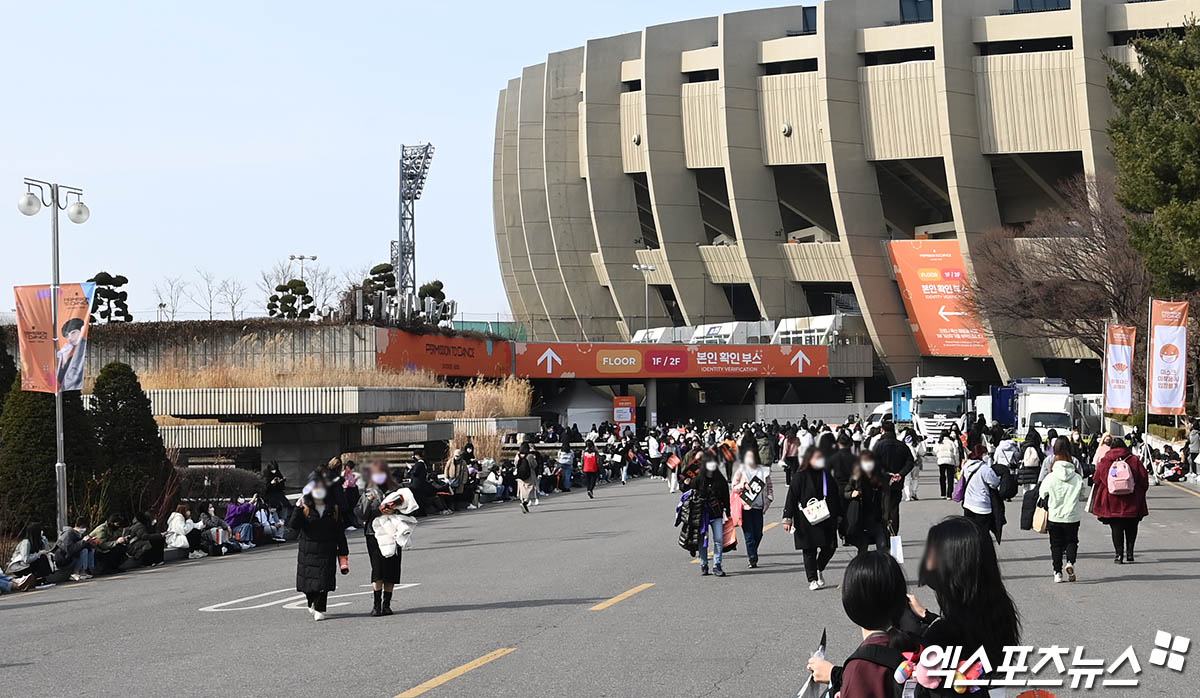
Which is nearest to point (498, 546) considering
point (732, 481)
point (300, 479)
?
point (732, 481)

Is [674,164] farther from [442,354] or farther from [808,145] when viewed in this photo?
[442,354]

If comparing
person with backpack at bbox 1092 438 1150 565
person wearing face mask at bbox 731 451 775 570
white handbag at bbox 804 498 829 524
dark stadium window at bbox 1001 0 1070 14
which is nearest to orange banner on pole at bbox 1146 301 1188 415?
person with backpack at bbox 1092 438 1150 565

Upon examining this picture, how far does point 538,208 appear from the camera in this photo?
86750mm

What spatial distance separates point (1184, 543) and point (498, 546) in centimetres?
969

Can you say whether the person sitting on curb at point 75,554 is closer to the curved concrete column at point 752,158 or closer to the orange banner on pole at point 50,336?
the orange banner on pole at point 50,336

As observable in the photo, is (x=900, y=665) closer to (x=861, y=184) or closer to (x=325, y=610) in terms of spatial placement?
(x=325, y=610)

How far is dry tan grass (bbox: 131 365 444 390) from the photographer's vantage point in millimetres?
33312

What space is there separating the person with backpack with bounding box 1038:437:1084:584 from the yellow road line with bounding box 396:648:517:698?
6.47 meters

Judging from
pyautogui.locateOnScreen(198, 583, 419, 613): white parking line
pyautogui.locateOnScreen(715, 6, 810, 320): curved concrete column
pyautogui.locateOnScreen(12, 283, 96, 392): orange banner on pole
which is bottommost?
pyautogui.locateOnScreen(198, 583, 419, 613): white parking line

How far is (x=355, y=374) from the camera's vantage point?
35562mm

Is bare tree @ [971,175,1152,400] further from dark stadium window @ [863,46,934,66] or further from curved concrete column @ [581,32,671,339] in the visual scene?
curved concrete column @ [581,32,671,339]

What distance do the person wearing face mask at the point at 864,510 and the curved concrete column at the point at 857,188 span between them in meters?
54.3

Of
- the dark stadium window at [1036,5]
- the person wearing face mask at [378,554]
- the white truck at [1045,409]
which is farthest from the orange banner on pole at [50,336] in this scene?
the dark stadium window at [1036,5]

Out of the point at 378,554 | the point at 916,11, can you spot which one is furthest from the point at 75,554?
the point at 916,11
